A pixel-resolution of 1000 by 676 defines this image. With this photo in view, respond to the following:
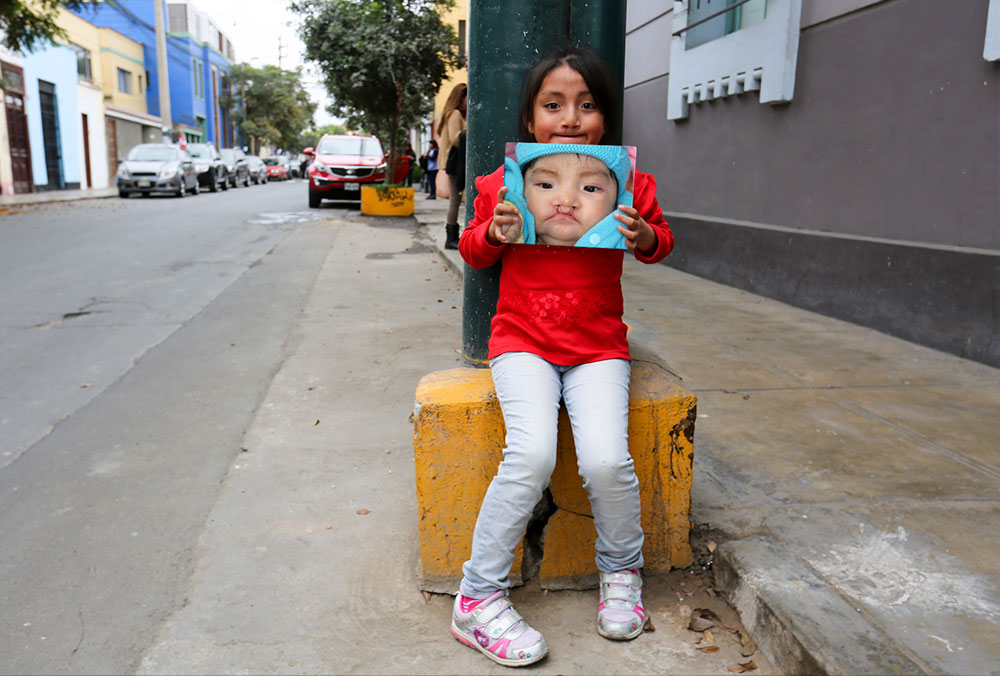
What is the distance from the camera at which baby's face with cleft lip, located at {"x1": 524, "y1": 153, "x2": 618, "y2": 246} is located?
6.97 feet

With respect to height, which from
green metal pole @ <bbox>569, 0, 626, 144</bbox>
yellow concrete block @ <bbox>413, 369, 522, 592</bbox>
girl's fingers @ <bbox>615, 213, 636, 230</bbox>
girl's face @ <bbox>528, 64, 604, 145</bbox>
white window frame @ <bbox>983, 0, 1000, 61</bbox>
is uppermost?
white window frame @ <bbox>983, 0, 1000, 61</bbox>

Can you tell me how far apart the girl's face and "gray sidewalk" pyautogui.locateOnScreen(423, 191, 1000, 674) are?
4.14ft

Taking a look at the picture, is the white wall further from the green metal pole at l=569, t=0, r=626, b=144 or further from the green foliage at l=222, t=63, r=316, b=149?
the green metal pole at l=569, t=0, r=626, b=144

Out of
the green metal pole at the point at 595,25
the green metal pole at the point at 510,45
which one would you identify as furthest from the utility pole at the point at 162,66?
the green metal pole at the point at 595,25

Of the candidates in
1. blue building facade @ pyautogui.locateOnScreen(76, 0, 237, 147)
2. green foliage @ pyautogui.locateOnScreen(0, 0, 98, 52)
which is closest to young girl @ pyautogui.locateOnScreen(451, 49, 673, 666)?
green foliage @ pyautogui.locateOnScreen(0, 0, 98, 52)

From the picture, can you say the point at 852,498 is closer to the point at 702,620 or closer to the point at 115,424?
the point at 702,620

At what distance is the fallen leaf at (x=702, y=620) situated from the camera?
6.91 ft

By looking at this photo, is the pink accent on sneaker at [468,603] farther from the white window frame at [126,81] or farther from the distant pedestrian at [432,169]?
the white window frame at [126,81]

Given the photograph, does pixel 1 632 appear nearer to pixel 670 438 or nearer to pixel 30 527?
pixel 30 527

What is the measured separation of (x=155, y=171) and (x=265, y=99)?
47.3 m

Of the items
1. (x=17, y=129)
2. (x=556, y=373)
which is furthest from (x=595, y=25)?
(x=17, y=129)

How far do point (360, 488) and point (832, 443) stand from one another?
6.22 feet

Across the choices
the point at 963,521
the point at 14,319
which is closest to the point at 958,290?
the point at 963,521

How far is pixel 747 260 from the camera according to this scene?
7129mm
